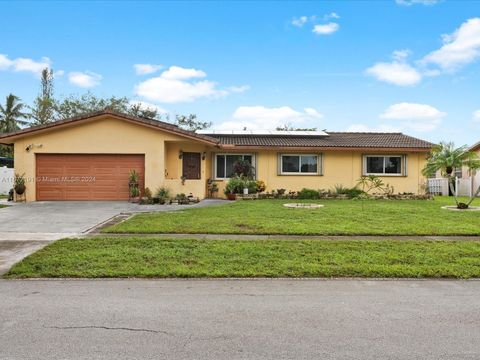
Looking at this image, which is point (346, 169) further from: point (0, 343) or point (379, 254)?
point (0, 343)

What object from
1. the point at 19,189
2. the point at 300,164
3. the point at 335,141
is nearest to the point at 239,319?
the point at 19,189

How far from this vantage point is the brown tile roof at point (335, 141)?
64.3 feet

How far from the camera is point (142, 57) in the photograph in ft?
87.3

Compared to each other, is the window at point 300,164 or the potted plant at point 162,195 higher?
the window at point 300,164

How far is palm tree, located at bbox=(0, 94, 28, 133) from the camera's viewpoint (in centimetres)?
4209

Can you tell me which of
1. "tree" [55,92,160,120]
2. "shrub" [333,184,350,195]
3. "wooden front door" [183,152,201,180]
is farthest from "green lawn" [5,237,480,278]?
"tree" [55,92,160,120]

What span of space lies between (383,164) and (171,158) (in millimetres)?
10932

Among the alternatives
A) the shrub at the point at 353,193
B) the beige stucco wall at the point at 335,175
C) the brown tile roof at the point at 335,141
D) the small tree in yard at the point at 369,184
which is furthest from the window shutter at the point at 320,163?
the small tree in yard at the point at 369,184

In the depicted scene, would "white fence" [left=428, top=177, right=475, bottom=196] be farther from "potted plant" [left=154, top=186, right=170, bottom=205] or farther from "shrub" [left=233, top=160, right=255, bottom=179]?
"potted plant" [left=154, top=186, right=170, bottom=205]

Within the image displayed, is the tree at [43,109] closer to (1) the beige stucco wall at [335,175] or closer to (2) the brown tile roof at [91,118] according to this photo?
(2) the brown tile roof at [91,118]

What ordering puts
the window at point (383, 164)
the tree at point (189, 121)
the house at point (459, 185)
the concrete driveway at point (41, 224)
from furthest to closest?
the tree at point (189, 121), the house at point (459, 185), the window at point (383, 164), the concrete driveway at point (41, 224)

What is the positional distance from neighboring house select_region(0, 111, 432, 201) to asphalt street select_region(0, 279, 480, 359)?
479 inches

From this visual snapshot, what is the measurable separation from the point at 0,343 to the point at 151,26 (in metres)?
17.8

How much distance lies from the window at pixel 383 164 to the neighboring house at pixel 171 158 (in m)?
0.05
